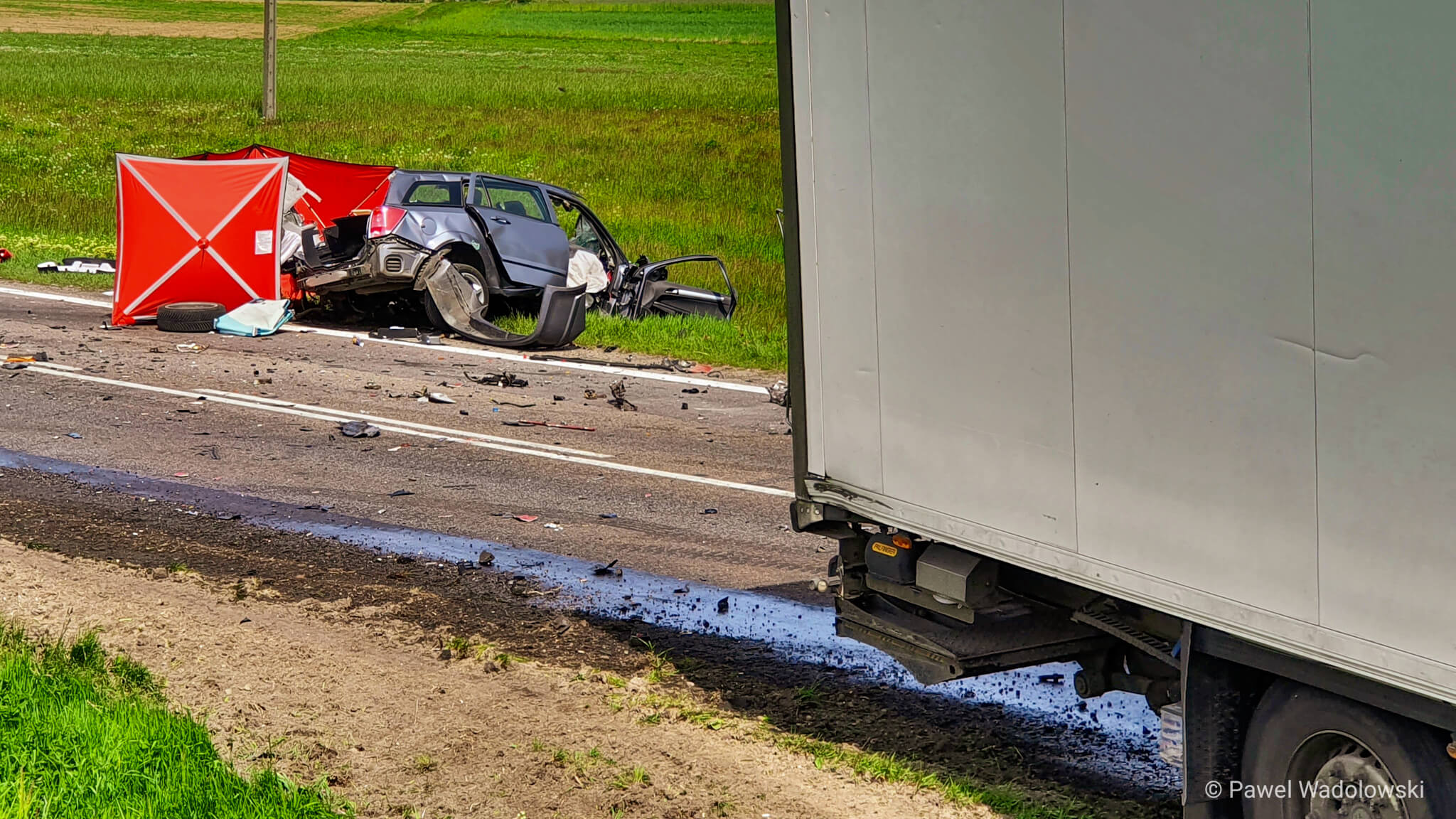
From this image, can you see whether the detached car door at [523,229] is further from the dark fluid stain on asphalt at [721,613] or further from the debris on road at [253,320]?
the dark fluid stain on asphalt at [721,613]

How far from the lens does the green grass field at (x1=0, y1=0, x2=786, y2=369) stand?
77.0 ft

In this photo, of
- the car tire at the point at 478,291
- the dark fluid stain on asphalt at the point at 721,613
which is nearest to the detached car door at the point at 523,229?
the car tire at the point at 478,291

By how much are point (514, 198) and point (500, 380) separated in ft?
12.9

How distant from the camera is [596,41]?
87.2m

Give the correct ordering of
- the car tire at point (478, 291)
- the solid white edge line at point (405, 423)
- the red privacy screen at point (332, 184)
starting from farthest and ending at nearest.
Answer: the red privacy screen at point (332, 184) < the car tire at point (478, 291) < the solid white edge line at point (405, 423)

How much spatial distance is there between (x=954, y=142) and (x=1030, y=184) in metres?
0.40

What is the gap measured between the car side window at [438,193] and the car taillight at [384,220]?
337 millimetres

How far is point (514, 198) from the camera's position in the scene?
53.3ft

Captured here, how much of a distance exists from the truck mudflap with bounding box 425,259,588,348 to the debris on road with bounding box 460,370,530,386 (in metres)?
1.45

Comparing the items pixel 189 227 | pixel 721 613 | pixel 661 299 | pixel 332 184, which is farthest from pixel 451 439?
pixel 332 184

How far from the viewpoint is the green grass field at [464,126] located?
23484 mm

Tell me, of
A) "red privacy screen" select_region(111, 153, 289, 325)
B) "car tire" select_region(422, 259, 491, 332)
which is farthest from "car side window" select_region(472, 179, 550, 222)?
"red privacy screen" select_region(111, 153, 289, 325)

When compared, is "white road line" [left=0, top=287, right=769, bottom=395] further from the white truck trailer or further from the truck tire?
the truck tire

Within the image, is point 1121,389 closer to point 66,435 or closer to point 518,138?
point 66,435
